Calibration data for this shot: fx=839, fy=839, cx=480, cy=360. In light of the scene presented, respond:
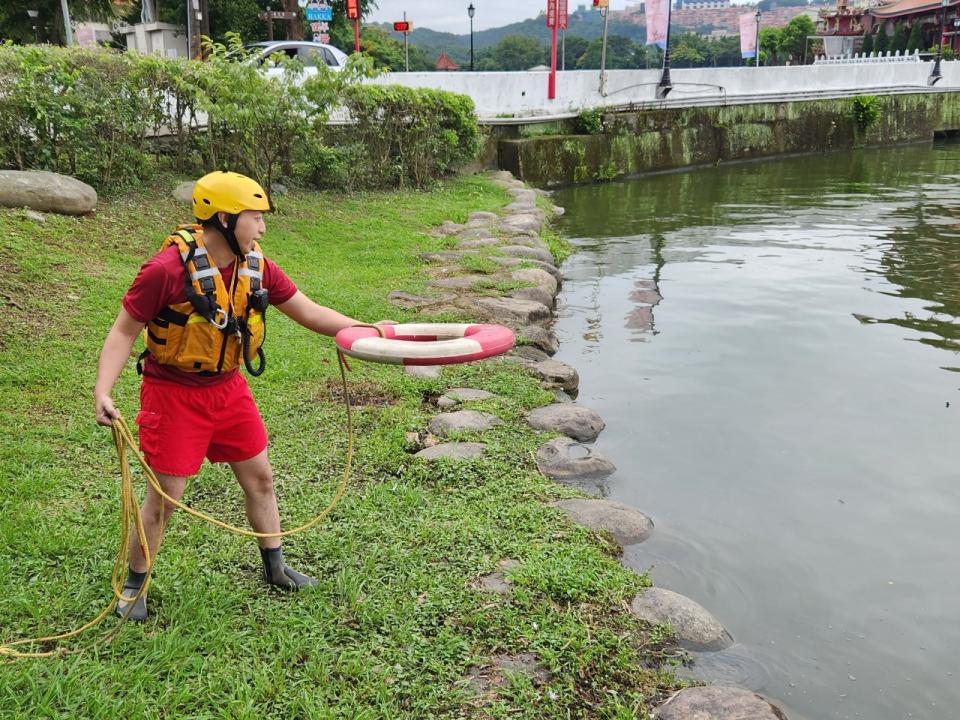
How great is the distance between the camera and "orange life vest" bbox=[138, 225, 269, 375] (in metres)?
3.14

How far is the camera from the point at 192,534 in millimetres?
4125

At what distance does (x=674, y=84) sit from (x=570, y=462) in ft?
69.0

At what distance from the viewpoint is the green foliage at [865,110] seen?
91.3 ft

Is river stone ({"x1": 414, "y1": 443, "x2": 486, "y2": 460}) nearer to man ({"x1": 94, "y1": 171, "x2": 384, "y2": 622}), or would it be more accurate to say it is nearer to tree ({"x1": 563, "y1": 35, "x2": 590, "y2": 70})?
man ({"x1": 94, "y1": 171, "x2": 384, "y2": 622})

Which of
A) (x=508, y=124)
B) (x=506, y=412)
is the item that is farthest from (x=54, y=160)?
(x=508, y=124)

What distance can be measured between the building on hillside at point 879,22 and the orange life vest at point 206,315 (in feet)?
201

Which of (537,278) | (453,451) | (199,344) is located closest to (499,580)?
(453,451)

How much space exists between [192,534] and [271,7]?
33.8 m

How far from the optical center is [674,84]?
939 inches

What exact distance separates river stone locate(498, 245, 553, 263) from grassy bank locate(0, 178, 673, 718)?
13.1ft

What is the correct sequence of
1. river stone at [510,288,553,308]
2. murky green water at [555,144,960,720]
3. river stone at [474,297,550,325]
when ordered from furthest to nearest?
river stone at [510,288,553,308], river stone at [474,297,550,325], murky green water at [555,144,960,720]

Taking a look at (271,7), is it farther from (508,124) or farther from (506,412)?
(506,412)

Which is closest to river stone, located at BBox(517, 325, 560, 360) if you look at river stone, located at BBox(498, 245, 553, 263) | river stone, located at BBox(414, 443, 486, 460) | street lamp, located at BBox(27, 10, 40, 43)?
river stone, located at BBox(414, 443, 486, 460)

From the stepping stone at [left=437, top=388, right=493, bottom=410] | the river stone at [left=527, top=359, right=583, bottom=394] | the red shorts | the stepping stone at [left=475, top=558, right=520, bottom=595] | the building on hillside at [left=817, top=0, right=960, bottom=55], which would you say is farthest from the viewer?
the building on hillside at [left=817, top=0, right=960, bottom=55]
